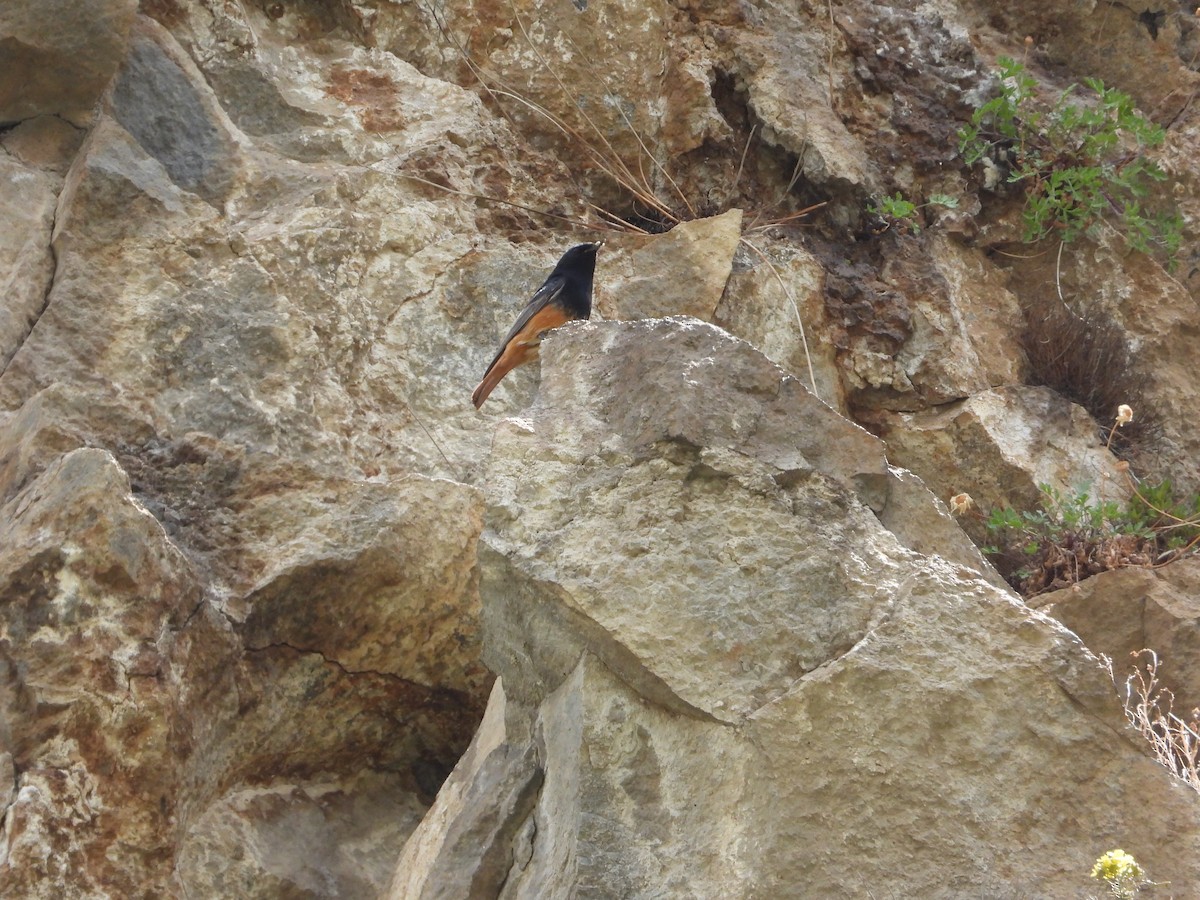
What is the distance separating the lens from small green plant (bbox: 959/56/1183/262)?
19.6 feet

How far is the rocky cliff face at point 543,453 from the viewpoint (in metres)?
2.68

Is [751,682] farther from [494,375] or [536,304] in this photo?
[536,304]

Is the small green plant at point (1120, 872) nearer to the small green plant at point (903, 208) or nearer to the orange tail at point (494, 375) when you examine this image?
the orange tail at point (494, 375)

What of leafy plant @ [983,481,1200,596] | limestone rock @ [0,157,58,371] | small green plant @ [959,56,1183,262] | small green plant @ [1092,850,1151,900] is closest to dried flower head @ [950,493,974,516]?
leafy plant @ [983,481,1200,596]

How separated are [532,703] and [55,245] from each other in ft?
8.08

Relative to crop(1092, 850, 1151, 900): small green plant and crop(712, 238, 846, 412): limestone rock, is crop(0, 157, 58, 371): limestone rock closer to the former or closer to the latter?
crop(712, 238, 846, 412): limestone rock

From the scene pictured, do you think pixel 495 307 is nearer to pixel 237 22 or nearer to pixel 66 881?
pixel 237 22

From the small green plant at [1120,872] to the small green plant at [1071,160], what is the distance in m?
4.17

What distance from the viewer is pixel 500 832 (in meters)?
2.98

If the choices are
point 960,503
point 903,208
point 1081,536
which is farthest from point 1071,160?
point 960,503

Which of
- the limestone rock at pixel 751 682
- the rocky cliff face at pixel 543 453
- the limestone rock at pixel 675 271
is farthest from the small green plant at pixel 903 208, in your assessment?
the limestone rock at pixel 751 682

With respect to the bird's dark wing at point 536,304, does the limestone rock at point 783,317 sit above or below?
below

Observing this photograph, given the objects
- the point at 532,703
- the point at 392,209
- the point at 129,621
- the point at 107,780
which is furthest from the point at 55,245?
the point at 532,703

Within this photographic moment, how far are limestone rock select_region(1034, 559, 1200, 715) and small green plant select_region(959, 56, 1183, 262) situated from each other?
6.03 feet
